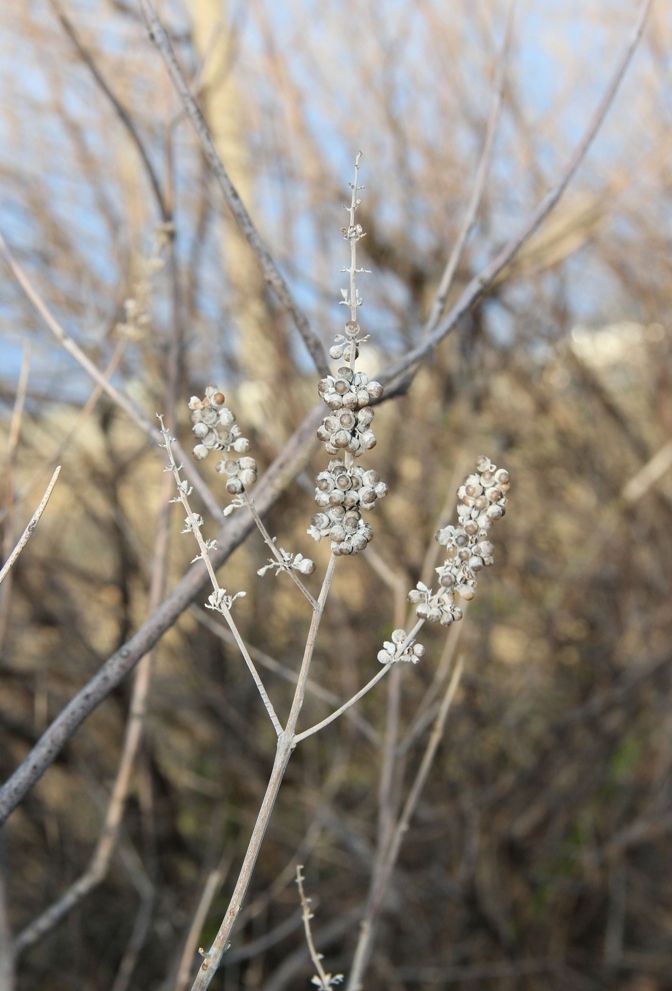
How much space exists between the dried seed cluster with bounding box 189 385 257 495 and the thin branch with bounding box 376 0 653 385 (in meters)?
0.25

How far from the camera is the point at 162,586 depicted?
3.83 ft

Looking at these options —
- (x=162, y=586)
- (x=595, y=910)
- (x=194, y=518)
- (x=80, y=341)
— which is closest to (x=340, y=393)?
(x=194, y=518)

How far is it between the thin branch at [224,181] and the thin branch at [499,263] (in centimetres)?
8

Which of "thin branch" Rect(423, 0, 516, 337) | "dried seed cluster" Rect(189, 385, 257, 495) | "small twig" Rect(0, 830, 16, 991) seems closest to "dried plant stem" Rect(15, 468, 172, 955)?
"small twig" Rect(0, 830, 16, 991)

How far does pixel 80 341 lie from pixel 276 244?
0.68 m

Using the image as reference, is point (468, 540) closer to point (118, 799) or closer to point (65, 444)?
point (65, 444)

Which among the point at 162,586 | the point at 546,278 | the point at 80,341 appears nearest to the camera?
the point at 162,586

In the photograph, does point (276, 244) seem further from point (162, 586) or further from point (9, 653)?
point (162, 586)

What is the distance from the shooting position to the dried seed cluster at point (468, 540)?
0.63 metres

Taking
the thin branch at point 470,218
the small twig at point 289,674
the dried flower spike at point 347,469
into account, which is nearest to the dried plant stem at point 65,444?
the small twig at point 289,674

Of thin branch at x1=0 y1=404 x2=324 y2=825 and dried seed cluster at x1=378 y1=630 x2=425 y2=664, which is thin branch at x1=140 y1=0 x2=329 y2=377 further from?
dried seed cluster at x1=378 y1=630 x2=425 y2=664

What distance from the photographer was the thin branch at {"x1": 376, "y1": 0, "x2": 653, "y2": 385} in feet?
2.83

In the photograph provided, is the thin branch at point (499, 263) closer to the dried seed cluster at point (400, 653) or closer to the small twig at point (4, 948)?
the dried seed cluster at point (400, 653)

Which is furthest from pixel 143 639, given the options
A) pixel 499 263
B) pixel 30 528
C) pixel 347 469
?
pixel 499 263
